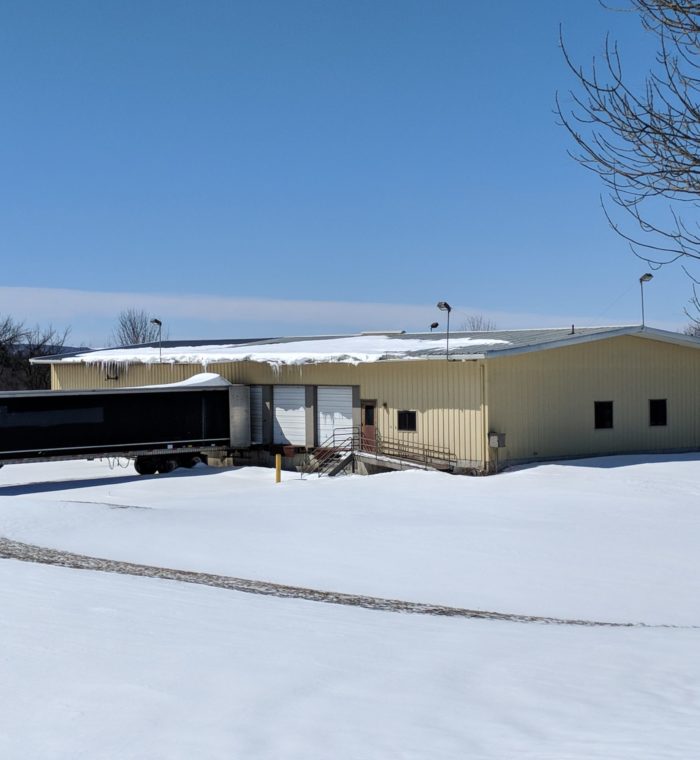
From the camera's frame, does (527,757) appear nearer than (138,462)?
Yes

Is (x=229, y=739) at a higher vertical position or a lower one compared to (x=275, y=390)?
lower

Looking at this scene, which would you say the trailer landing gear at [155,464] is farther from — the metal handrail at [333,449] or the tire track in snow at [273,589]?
the tire track in snow at [273,589]

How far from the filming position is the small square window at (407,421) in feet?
97.8

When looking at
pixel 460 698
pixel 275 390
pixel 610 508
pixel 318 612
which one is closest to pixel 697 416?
pixel 610 508

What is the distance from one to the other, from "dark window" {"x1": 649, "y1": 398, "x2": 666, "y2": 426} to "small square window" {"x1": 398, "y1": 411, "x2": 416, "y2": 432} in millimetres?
7918

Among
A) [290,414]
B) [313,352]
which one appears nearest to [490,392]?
[313,352]

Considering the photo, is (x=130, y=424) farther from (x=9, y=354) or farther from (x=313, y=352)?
(x=9, y=354)

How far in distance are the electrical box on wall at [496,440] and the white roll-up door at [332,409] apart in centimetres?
627

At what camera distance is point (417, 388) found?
29.6 metres

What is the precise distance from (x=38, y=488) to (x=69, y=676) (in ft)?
74.0

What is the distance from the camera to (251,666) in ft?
26.1

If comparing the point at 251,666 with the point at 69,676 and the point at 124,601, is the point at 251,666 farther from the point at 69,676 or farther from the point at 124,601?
Answer: the point at 124,601

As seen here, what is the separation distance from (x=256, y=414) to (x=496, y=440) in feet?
36.3

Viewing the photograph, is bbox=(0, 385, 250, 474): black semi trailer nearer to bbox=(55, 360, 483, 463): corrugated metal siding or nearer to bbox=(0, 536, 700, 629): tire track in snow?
bbox=(55, 360, 483, 463): corrugated metal siding
